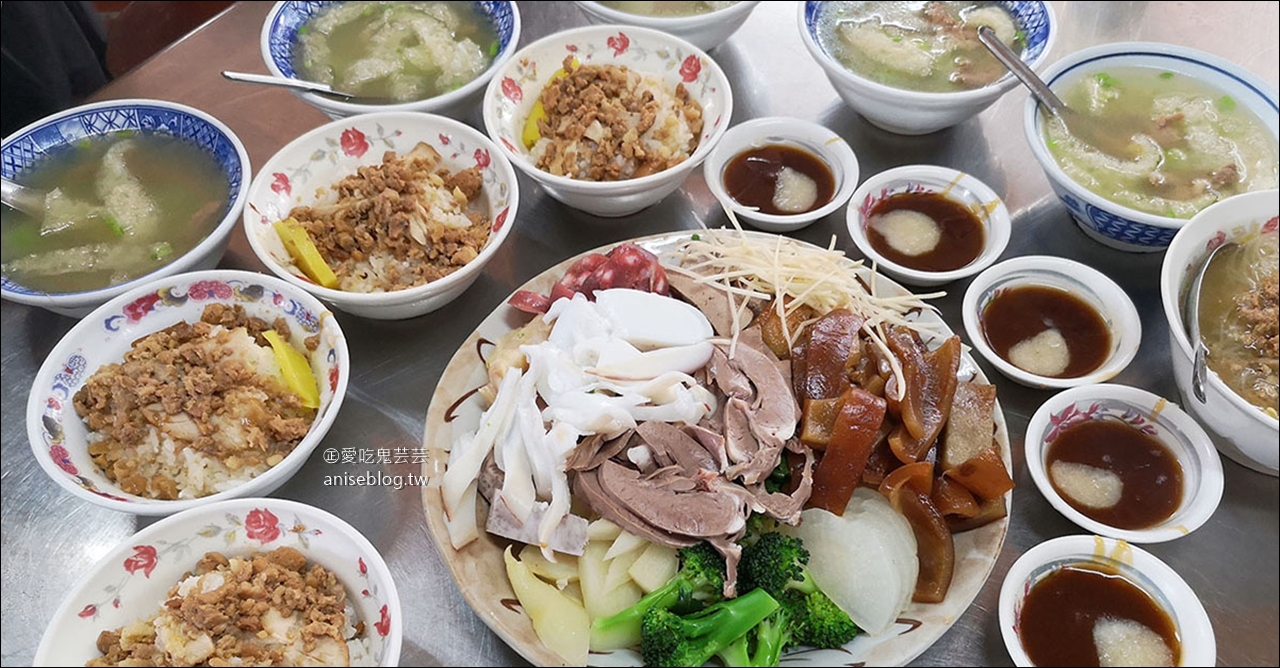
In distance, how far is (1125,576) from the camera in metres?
1.87

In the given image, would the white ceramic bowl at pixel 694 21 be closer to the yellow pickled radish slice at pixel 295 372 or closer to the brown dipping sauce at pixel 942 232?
the brown dipping sauce at pixel 942 232

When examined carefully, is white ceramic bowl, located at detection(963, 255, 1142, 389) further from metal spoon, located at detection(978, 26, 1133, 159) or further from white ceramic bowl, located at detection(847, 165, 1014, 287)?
metal spoon, located at detection(978, 26, 1133, 159)

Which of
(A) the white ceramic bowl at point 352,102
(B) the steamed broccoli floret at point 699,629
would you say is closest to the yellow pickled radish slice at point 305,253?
(A) the white ceramic bowl at point 352,102

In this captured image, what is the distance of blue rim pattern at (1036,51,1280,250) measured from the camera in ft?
Result: 7.95

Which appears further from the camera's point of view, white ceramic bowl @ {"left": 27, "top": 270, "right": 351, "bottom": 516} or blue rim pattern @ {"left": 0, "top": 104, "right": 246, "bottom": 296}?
blue rim pattern @ {"left": 0, "top": 104, "right": 246, "bottom": 296}

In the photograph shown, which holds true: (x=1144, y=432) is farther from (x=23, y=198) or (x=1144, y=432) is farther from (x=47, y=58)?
(x=47, y=58)

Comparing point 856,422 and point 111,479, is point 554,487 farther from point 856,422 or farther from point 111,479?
point 111,479

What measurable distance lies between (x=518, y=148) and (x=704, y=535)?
60.4 inches

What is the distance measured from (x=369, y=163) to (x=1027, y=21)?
95.9 inches

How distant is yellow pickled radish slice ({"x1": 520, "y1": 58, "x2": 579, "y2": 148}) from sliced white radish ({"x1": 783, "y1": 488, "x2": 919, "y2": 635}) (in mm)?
1589

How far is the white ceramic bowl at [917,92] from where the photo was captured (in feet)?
9.18

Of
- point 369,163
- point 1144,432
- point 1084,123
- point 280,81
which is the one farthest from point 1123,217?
point 280,81

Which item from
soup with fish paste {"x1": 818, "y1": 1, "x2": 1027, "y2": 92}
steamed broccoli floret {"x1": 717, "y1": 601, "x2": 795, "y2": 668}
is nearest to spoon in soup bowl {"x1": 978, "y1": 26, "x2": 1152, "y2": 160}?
soup with fish paste {"x1": 818, "y1": 1, "x2": 1027, "y2": 92}

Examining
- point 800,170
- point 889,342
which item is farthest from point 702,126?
point 889,342
